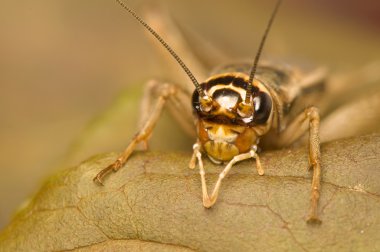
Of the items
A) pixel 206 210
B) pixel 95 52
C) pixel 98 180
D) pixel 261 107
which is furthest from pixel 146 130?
pixel 95 52

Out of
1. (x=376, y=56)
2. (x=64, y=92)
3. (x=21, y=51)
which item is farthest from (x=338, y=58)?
(x=21, y=51)

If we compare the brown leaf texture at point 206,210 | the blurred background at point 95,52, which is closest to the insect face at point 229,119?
the brown leaf texture at point 206,210

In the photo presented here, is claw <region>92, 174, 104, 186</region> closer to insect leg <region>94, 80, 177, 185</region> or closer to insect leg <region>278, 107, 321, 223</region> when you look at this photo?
insect leg <region>94, 80, 177, 185</region>

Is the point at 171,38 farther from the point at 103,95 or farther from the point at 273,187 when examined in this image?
the point at 273,187

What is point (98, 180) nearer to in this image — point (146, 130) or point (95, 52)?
point (146, 130)

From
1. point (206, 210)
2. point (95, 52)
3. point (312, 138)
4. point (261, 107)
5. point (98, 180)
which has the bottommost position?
point (206, 210)

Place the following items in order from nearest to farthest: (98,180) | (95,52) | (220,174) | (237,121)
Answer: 1. (220,174)
2. (98,180)
3. (237,121)
4. (95,52)

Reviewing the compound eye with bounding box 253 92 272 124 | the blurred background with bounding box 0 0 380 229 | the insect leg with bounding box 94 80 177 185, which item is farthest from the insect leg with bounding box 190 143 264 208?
the blurred background with bounding box 0 0 380 229
